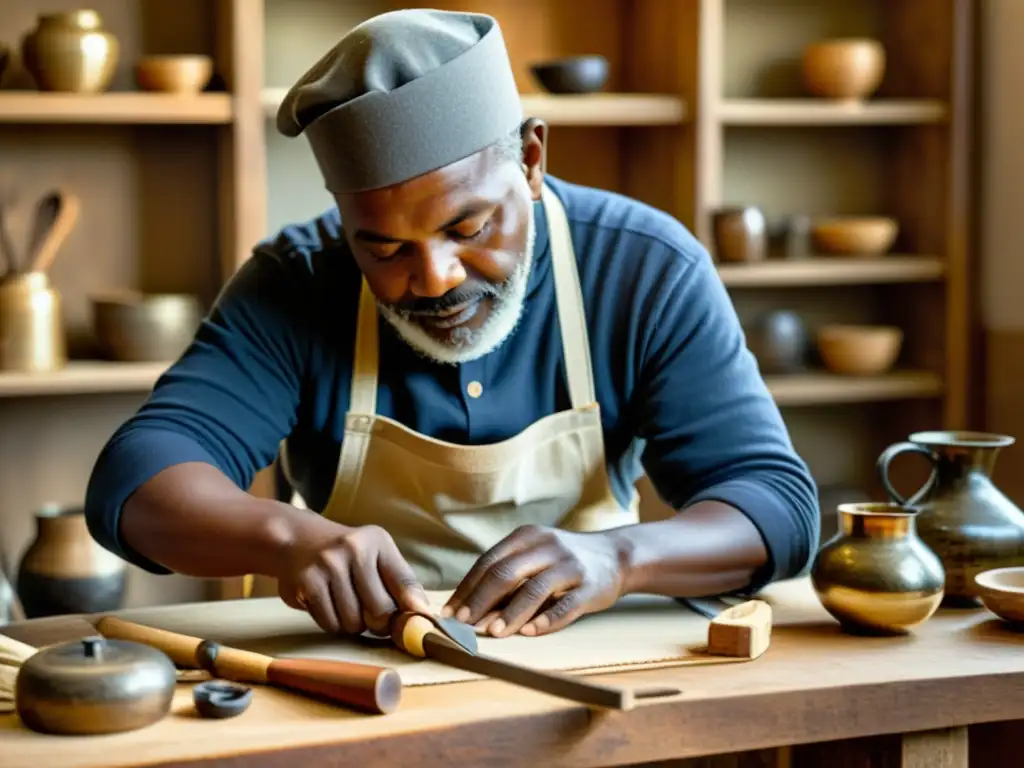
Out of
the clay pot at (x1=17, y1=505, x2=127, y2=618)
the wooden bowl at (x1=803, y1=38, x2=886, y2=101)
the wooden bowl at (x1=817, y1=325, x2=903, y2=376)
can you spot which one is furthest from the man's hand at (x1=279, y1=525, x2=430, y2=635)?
the wooden bowl at (x1=803, y1=38, x2=886, y2=101)

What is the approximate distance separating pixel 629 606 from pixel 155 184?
230 cm

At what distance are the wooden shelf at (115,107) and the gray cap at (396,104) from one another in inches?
59.6

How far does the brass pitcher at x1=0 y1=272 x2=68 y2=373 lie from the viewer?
352 centimetres

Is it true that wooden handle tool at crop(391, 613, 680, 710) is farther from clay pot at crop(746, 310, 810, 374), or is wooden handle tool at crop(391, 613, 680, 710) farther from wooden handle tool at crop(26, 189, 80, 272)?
clay pot at crop(746, 310, 810, 374)

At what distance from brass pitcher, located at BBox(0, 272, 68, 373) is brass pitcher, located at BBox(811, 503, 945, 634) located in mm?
2286

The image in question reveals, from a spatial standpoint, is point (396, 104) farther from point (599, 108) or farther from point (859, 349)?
point (859, 349)

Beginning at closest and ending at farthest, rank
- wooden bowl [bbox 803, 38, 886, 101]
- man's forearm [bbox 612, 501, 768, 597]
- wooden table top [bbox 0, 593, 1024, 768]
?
wooden table top [bbox 0, 593, 1024, 768] → man's forearm [bbox 612, 501, 768, 597] → wooden bowl [bbox 803, 38, 886, 101]

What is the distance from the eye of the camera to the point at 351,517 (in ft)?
7.75

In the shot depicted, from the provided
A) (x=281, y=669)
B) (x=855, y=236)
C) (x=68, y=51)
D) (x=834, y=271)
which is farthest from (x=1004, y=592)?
(x=68, y=51)

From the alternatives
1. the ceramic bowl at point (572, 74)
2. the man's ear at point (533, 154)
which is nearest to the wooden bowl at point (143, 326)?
the ceramic bowl at point (572, 74)

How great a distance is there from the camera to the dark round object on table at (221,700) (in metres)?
1.55

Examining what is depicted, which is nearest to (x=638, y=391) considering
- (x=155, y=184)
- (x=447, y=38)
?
(x=447, y=38)

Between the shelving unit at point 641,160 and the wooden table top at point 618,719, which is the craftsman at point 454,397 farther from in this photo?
the shelving unit at point 641,160

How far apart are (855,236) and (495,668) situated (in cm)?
286
